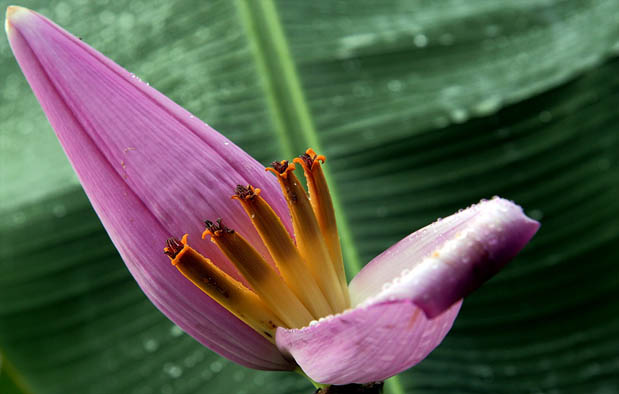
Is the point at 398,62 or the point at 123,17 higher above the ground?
the point at 123,17

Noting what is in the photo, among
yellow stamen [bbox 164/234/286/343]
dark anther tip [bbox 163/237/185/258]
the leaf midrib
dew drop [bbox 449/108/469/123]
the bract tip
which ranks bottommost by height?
yellow stamen [bbox 164/234/286/343]

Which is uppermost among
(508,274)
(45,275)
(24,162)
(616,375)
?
(24,162)

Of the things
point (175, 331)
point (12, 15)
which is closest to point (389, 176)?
point (175, 331)

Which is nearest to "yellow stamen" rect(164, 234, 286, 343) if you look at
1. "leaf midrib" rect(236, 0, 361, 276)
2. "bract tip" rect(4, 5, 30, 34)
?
"bract tip" rect(4, 5, 30, 34)

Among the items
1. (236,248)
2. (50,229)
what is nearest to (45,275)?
(50,229)

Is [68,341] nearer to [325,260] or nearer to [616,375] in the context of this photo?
[325,260]

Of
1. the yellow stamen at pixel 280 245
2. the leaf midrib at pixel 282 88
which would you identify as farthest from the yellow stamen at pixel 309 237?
the leaf midrib at pixel 282 88

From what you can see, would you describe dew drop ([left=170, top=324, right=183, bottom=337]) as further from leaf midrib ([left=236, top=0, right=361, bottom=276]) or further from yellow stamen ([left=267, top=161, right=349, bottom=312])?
yellow stamen ([left=267, top=161, right=349, bottom=312])
